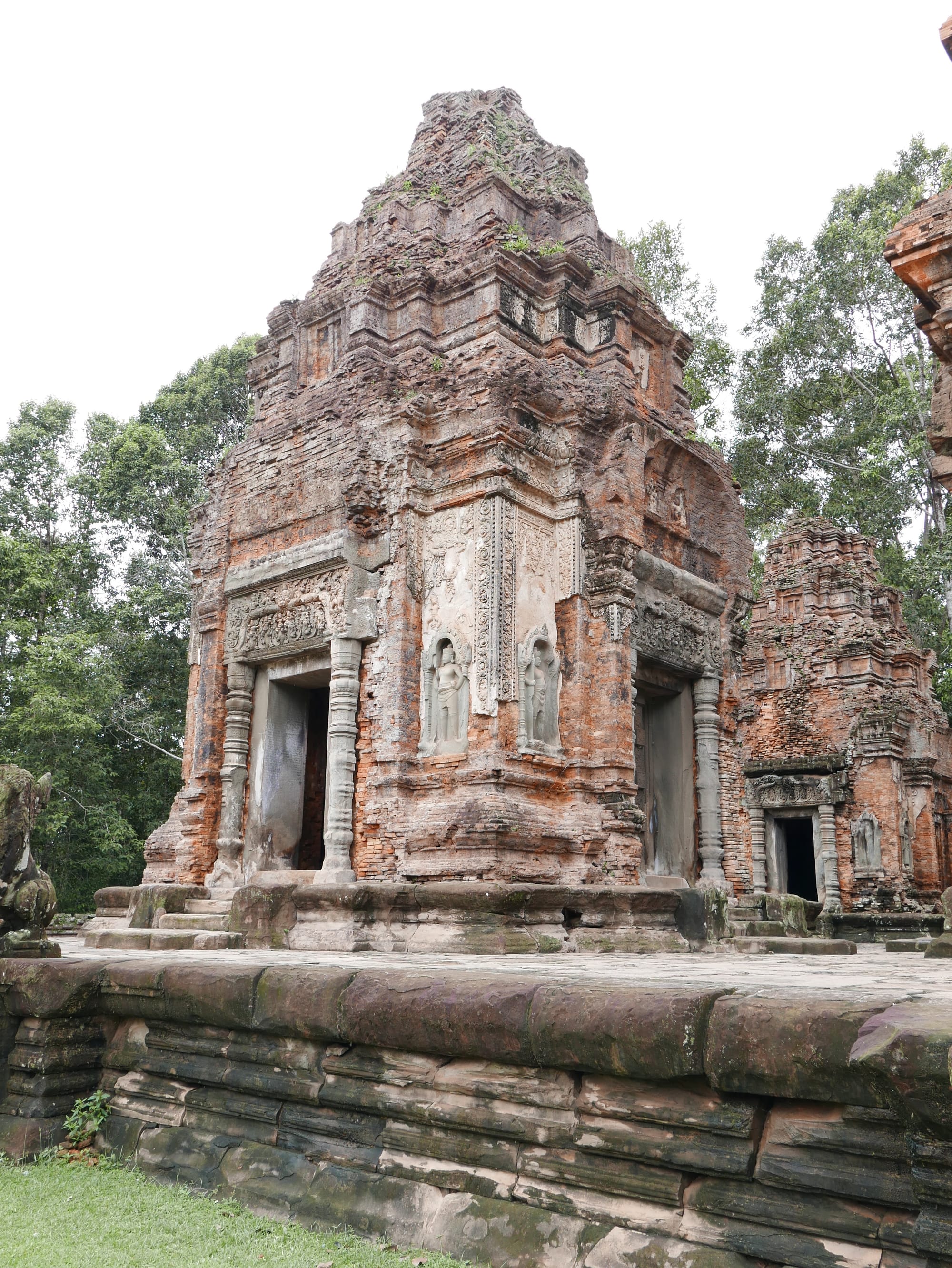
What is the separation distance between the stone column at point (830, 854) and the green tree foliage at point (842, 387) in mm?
7176

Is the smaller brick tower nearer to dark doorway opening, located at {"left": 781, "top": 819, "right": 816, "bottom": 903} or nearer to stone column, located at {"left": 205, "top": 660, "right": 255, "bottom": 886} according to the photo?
dark doorway opening, located at {"left": 781, "top": 819, "right": 816, "bottom": 903}

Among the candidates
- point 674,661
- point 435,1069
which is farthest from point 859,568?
point 435,1069

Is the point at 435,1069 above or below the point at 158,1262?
above

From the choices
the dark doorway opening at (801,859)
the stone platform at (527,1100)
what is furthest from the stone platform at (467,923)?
the dark doorway opening at (801,859)

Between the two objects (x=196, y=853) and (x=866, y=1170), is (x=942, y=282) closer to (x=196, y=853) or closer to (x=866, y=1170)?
(x=866, y=1170)

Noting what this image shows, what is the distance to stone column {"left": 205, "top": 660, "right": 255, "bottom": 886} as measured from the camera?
1113 cm

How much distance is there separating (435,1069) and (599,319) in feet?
32.7

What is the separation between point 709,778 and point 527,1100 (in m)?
9.00

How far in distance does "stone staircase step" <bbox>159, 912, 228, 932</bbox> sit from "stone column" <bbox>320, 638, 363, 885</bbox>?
38.6 inches

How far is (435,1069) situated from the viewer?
366 cm

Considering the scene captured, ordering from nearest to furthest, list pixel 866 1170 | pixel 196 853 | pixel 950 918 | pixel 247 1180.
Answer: pixel 866 1170 → pixel 247 1180 → pixel 950 918 → pixel 196 853

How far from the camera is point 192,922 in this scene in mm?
9797

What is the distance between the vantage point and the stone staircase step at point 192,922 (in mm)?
9602

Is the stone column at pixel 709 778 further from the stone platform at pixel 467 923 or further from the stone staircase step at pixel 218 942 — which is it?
the stone staircase step at pixel 218 942
